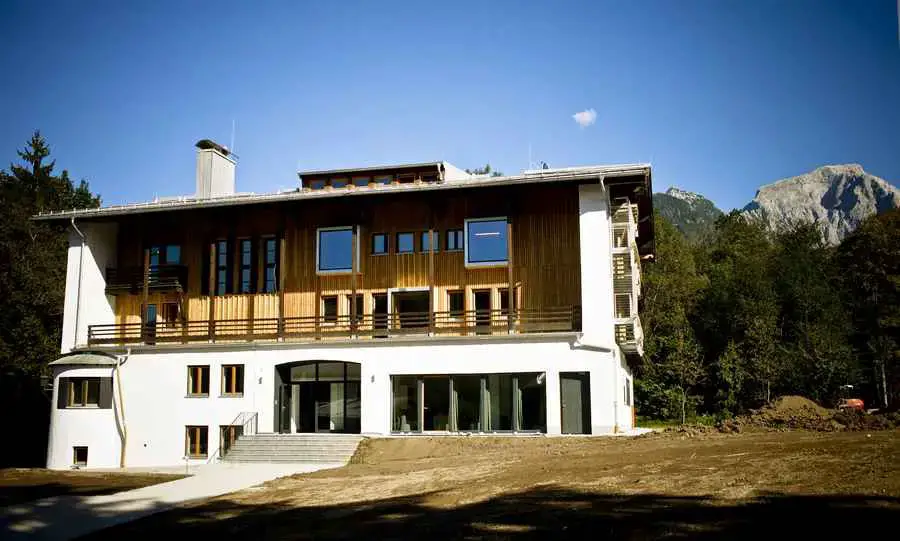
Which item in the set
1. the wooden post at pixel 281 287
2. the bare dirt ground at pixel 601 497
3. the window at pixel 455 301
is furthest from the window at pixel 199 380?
the bare dirt ground at pixel 601 497

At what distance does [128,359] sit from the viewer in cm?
3369

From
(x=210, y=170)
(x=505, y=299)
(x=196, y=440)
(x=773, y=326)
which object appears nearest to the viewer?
(x=505, y=299)

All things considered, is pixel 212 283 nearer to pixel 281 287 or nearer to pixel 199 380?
pixel 281 287

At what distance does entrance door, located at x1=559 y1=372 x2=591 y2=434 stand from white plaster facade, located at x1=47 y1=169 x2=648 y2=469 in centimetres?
25

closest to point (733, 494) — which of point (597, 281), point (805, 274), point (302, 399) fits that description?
point (597, 281)

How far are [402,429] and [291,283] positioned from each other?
7.63m

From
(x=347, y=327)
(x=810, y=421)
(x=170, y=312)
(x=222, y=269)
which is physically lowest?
(x=810, y=421)

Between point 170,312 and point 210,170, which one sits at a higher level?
point 210,170

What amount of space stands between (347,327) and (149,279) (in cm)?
883

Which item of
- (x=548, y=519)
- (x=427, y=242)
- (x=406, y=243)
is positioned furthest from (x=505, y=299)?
(x=548, y=519)

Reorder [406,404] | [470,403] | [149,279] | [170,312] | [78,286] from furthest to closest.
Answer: [170,312]
[78,286]
[149,279]
[406,404]
[470,403]

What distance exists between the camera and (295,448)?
29.0m

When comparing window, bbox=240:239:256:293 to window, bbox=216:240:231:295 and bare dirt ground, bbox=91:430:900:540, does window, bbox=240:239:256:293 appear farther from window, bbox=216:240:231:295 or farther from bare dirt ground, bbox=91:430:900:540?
bare dirt ground, bbox=91:430:900:540

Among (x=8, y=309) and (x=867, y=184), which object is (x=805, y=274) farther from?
(x=867, y=184)
